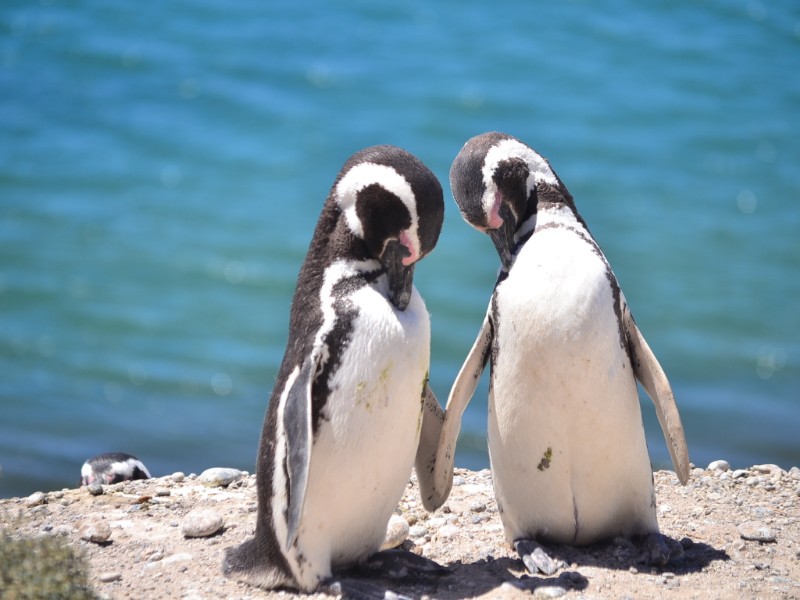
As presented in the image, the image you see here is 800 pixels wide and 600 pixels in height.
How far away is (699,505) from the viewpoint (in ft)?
16.5

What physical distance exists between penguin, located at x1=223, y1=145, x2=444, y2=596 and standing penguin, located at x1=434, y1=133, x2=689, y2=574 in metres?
0.35

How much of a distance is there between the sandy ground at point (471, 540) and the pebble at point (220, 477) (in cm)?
4

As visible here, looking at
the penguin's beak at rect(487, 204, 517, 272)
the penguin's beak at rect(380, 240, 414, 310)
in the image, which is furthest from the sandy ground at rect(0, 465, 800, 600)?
the penguin's beak at rect(487, 204, 517, 272)

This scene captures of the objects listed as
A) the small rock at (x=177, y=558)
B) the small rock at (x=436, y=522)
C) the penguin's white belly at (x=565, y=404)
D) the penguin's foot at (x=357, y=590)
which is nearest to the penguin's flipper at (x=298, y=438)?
the penguin's foot at (x=357, y=590)

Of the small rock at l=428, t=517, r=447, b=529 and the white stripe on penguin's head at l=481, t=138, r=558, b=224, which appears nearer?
the white stripe on penguin's head at l=481, t=138, r=558, b=224

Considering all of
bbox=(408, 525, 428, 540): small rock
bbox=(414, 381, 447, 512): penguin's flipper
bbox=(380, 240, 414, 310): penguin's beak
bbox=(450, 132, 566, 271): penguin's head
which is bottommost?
bbox=(408, 525, 428, 540): small rock

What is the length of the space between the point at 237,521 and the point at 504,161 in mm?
1820

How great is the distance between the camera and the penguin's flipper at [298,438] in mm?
3664

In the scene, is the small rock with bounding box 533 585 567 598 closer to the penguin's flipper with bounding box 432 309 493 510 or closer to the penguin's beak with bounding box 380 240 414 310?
the penguin's flipper with bounding box 432 309 493 510

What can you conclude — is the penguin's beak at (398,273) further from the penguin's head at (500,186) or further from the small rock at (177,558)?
the small rock at (177,558)

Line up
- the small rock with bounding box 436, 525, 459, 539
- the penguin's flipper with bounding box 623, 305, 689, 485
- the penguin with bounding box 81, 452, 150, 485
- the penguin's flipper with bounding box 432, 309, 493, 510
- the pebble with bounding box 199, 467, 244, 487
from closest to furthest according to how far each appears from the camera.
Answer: the penguin's flipper with bounding box 623, 305, 689, 485
the penguin's flipper with bounding box 432, 309, 493, 510
the small rock with bounding box 436, 525, 459, 539
the pebble with bounding box 199, 467, 244, 487
the penguin with bounding box 81, 452, 150, 485

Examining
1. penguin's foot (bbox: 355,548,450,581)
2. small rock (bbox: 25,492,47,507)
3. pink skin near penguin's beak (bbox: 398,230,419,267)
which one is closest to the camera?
pink skin near penguin's beak (bbox: 398,230,419,267)

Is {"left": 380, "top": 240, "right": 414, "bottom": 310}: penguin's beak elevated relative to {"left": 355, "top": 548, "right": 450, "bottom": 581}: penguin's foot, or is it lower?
elevated

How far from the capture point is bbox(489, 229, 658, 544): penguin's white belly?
4.06 meters
